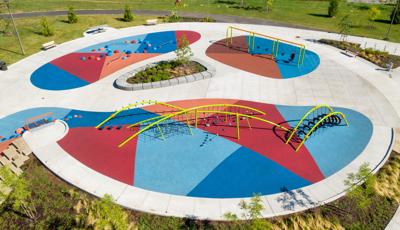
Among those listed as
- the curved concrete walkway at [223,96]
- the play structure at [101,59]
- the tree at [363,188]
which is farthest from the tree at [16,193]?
the tree at [363,188]

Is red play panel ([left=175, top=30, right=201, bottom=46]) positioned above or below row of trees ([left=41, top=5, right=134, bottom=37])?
below

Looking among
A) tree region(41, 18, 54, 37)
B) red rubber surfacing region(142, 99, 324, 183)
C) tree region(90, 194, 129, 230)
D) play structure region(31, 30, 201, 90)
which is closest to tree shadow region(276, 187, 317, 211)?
red rubber surfacing region(142, 99, 324, 183)

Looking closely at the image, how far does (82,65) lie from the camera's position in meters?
30.6

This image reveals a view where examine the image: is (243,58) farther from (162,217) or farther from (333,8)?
(333,8)

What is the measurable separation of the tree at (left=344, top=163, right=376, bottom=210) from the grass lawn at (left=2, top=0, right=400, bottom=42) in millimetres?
30127

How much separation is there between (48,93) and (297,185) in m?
21.7

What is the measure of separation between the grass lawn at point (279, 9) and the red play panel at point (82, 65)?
793 inches

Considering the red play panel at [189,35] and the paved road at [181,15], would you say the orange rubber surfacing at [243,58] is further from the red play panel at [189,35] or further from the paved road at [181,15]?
the paved road at [181,15]

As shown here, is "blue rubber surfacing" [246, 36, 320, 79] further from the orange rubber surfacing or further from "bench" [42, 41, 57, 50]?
"bench" [42, 41, 57, 50]

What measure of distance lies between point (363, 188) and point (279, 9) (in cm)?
3956

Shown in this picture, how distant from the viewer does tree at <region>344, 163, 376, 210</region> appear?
15406 mm

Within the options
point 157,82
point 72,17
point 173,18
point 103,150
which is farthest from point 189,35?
point 103,150

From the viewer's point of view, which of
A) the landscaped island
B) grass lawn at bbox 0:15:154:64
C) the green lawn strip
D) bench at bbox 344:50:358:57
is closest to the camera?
the green lawn strip

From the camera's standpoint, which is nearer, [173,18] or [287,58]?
[287,58]
